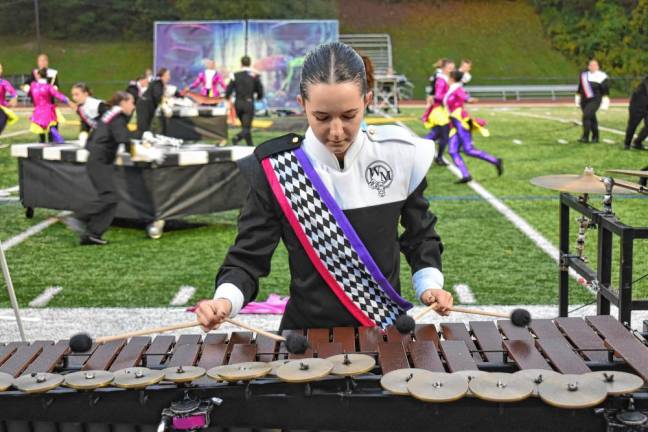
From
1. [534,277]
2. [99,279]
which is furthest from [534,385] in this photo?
[99,279]

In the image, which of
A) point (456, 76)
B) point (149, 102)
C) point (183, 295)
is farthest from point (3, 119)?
point (183, 295)

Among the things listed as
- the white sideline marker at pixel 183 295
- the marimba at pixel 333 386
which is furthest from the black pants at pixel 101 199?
the marimba at pixel 333 386

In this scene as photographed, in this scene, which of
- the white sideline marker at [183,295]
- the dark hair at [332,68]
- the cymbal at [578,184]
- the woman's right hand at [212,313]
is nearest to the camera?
the dark hair at [332,68]

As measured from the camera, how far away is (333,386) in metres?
2.94

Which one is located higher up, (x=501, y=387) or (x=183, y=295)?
(x=501, y=387)

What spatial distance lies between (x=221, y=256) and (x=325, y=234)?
552cm

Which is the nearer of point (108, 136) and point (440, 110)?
Answer: point (108, 136)

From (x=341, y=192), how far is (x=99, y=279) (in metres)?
5.00

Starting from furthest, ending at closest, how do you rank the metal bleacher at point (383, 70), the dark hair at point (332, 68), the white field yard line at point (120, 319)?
1. the metal bleacher at point (383, 70)
2. the white field yard line at point (120, 319)
3. the dark hair at point (332, 68)

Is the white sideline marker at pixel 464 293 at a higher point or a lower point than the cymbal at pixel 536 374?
lower

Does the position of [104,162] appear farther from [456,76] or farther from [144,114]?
[144,114]

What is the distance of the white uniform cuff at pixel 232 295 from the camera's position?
324 centimetres

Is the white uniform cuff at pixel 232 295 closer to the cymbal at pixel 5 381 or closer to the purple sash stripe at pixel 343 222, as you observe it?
the purple sash stripe at pixel 343 222

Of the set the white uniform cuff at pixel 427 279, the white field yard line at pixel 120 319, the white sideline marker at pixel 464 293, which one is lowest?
the white field yard line at pixel 120 319
